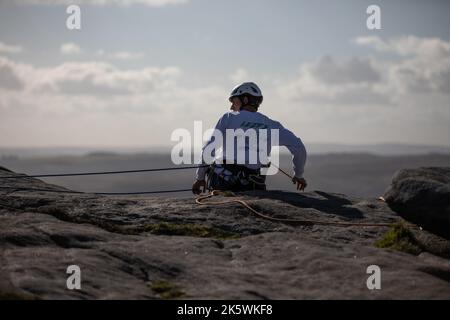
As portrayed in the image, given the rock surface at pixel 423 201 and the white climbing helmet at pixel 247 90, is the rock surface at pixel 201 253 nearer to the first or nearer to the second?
the rock surface at pixel 423 201

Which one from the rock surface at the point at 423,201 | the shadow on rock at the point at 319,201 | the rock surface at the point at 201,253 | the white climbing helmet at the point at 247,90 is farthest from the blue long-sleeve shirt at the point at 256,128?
the rock surface at the point at 423,201

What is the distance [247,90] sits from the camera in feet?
51.2

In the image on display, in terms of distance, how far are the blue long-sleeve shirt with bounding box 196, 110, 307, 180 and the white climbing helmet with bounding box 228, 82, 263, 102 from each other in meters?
0.59

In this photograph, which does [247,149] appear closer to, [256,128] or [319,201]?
[256,128]

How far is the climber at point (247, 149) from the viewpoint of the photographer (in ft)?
49.7

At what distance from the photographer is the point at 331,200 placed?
14.4 metres

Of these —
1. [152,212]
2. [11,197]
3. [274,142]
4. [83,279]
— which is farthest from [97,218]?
[274,142]

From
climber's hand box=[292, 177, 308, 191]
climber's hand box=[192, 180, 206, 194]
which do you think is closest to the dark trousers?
climber's hand box=[192, 180, 206, 194]

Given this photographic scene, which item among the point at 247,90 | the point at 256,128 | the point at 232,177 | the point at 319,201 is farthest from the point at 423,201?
the point at 247,90

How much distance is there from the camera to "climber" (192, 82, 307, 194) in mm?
15141

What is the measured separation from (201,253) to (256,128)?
594 cm
